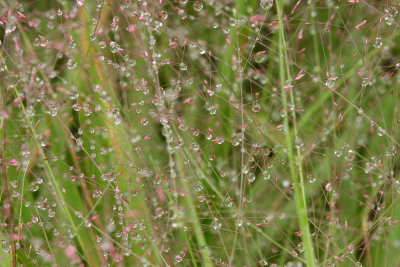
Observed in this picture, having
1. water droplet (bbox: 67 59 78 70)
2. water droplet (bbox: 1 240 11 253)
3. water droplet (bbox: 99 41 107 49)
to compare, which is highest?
water droplet (bbox: 99 41 107 49)

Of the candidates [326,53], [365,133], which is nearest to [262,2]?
[326,53]

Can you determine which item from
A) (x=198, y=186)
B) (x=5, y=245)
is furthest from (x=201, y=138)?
(x=5, y=245)

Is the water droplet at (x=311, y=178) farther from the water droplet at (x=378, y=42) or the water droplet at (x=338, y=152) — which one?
the water droplet at (x=378, y=42)

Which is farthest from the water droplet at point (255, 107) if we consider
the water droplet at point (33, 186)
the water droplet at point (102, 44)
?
the water droplet at point (33, 186)

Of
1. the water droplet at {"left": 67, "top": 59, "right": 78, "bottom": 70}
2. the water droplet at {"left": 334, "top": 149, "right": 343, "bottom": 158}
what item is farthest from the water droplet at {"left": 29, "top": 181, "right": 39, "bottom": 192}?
the water droplet at {"left": 334, "top": 149, "right": 343, "bottom": 158}

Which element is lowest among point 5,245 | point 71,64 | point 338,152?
point 5,245

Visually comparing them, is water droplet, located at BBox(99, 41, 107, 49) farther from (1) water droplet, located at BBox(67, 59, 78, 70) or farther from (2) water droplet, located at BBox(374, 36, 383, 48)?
(2) water droplet, located at BBox(374, 36, 383, 48)

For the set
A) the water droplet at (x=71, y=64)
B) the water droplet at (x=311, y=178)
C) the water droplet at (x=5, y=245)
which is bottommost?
the water droplet at (x=5, y=245)

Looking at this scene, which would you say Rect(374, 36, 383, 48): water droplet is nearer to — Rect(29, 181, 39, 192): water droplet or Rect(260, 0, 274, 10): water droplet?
Rect(260, 0, 274, 10): water droplet

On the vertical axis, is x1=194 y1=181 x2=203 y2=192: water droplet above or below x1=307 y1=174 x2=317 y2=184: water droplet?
above

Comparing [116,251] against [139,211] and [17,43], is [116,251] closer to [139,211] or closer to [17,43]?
[139,211]

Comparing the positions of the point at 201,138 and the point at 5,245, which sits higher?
the point at 201,138

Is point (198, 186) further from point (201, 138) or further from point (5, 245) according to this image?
point (5, 245)
